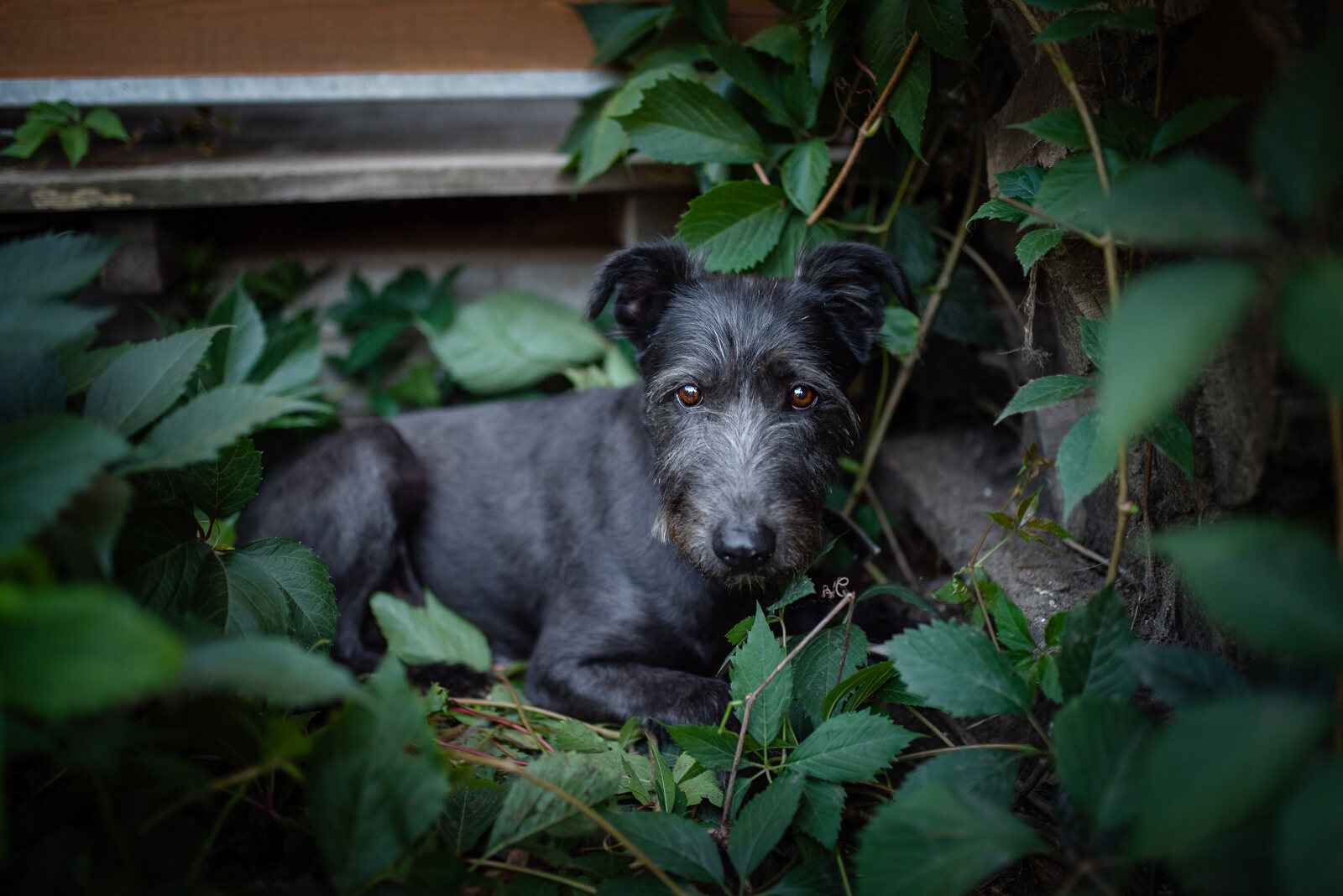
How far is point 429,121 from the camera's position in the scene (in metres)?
5.18

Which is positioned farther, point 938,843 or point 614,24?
point 614,24

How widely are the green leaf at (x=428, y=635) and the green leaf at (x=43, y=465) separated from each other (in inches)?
85.4

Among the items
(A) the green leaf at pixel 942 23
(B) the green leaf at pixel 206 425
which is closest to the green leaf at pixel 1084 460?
(A) the green leaf at pixel 942 23

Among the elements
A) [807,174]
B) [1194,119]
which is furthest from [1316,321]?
[807,174]

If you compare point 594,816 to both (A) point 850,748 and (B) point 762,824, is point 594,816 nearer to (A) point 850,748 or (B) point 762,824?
(B) point 762,824

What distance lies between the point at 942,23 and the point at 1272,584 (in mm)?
2253

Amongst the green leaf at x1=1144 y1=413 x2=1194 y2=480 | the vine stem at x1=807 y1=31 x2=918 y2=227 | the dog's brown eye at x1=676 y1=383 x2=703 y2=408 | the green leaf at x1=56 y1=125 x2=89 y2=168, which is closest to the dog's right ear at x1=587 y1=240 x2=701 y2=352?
the dog's brown eye at x1=676 y1=383 x2=703 y2=408

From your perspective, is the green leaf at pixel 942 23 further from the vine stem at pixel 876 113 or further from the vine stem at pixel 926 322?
the vine stem at pixel 926 322

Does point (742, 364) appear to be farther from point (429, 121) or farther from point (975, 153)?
point (429, 121)

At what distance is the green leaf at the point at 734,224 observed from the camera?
342 centimetres

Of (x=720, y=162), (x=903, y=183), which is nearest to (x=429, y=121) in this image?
(x=720, y=162)

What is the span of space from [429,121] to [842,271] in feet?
9.83

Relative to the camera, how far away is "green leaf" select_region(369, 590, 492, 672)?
12.4ft

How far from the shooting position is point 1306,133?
4.49ft
